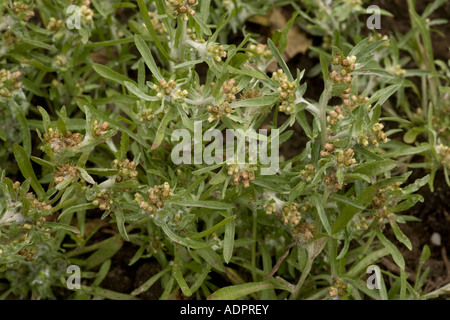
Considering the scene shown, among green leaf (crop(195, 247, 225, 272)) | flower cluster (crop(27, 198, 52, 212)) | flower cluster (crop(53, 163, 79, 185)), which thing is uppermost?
flower cluster (crop(53, 163, 79, 185))

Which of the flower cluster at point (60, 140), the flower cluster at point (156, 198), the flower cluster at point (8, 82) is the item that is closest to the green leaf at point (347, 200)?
the flower cluster at point (156, 198)

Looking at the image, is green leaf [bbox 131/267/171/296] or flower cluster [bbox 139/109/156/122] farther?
green leaf [bbox 131/267/171/296]

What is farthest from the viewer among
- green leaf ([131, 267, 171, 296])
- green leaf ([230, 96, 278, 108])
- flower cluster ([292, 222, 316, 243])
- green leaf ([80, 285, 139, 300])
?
green leaf ([80, 285, 139, 300])

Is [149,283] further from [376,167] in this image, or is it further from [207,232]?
[376,167]

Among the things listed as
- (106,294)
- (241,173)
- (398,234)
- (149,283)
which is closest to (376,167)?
(398,234)

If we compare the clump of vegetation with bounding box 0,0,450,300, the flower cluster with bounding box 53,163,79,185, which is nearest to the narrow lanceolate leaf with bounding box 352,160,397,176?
the clump of vegetation with bounding box 0,0,450,300

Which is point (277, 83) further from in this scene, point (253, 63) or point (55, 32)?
point (55, 32)

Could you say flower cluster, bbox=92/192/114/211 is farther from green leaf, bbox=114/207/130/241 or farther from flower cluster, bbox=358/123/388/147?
flower cluster, bbox=358/123/388/147
